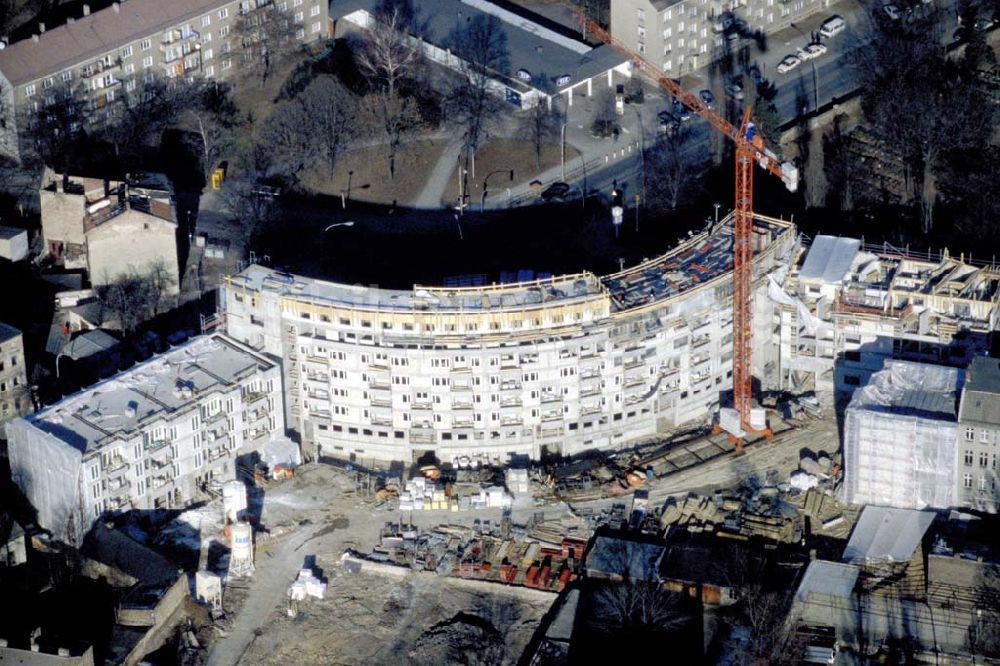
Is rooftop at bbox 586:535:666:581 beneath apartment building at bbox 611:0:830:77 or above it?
beneath

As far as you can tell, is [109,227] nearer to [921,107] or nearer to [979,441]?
[979,441]

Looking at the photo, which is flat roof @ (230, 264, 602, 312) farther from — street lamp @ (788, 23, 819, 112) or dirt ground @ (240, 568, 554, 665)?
street lamp @ (788, 23, 819, 112)

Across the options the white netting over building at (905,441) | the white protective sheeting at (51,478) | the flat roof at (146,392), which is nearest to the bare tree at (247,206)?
the flat roof at (146,392)

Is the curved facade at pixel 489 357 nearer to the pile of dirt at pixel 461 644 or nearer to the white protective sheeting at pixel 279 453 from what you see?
the white protective sheeting at pixel 279 453

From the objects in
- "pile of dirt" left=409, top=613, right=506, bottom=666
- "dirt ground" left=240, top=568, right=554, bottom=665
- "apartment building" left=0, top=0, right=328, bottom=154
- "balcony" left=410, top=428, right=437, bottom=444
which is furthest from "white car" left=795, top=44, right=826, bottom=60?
"pile of dirt" left=409, top=613, right=506, bottom=666

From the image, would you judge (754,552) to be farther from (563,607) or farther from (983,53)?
(983,53)

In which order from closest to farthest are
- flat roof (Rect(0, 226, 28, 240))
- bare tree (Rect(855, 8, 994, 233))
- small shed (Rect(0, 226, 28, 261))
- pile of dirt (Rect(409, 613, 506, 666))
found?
pile of dirt (Rect(409, 613, 506, 666)) → small shed (Rect(0, 226, 28, 261)) → flat roof (Rect(0, 226, 28, 240)) → bare tree (Rect(855, 8, 994, 233))

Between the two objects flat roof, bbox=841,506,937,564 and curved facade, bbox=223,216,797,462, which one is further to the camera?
curved facade, bbox=223,216,797,462
